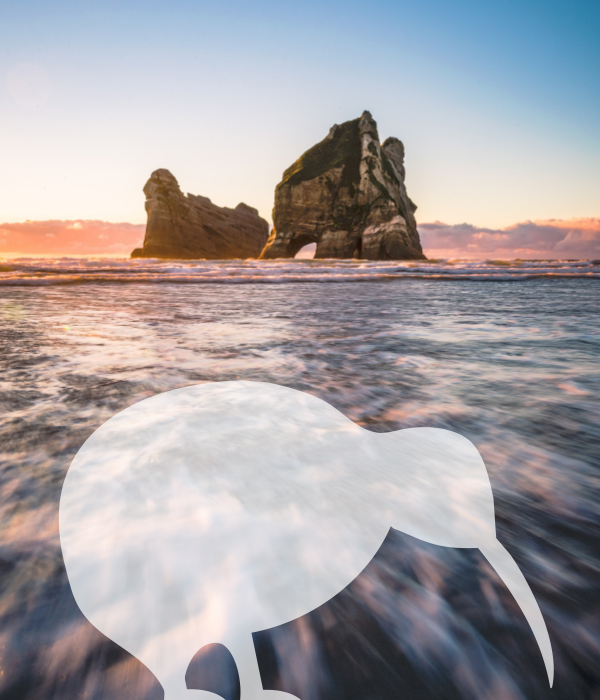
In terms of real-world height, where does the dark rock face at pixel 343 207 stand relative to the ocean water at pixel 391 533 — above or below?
above

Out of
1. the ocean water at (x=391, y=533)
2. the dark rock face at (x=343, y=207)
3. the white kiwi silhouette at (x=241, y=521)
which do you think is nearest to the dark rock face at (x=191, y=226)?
the dark rock face at (x=343, y=207)

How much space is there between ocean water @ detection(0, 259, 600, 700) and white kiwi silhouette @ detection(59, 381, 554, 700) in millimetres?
19

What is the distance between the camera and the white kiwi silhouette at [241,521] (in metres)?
0.40

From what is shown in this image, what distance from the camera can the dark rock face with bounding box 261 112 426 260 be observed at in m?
43.3

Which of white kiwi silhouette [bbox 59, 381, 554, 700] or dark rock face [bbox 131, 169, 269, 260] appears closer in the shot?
white kiwi silhouette [bbox 59, 381, 554, 700]

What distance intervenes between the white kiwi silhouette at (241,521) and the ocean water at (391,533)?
0.02m

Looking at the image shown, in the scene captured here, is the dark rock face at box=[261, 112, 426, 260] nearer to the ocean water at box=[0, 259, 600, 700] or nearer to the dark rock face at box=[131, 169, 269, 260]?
the dark rock face at box=[131, 169, 269, 260]

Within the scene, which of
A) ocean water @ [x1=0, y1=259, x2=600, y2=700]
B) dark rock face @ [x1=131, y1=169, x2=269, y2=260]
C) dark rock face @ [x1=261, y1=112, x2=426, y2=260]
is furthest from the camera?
dark rock face @ [x1=131, y1=169, x2=269, y2=260]

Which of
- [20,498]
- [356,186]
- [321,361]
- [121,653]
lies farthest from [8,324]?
[356,186]

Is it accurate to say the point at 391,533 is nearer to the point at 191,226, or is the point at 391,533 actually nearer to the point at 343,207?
the point at 343,207

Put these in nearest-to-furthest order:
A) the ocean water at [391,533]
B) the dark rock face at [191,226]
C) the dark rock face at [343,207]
→ the ocean water at [391,533] < the dark rock face at [343,207] < the dark rock face at [191,226]

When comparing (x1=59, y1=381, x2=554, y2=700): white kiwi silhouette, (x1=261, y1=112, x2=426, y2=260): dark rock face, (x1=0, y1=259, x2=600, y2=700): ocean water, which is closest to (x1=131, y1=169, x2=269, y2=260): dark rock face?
(x1=261, y1=112, x2=426, y2=260): dark rock face

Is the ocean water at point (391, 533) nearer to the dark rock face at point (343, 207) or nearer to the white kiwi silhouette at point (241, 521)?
the white kiwi silhouette at point (241, 521)

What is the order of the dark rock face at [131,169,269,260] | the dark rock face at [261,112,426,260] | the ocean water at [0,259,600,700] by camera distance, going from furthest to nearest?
the dark rock face at [131,169,269,260]
the dark rock face at [261,112,426,260]
the ocean water at [0,259,600,700]
